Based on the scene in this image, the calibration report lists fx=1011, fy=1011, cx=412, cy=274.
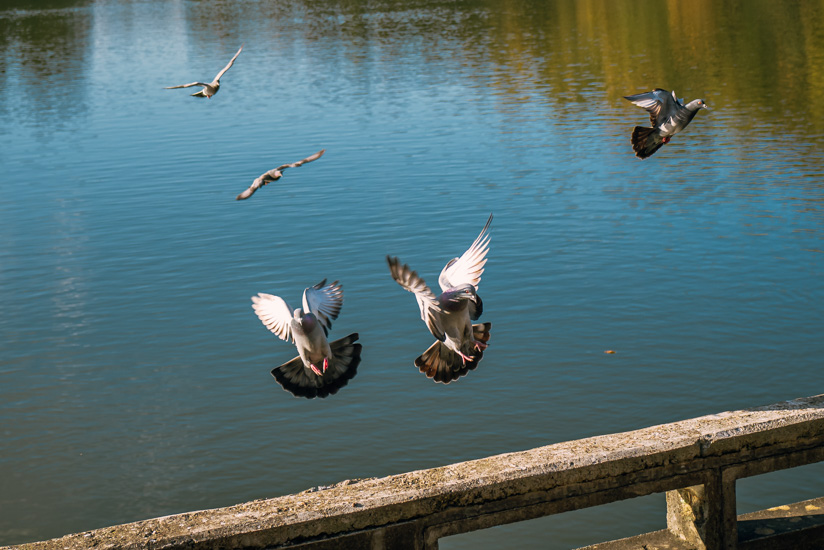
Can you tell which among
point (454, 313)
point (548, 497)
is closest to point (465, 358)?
point (454, 313)

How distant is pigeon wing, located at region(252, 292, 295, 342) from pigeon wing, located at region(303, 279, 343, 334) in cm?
15

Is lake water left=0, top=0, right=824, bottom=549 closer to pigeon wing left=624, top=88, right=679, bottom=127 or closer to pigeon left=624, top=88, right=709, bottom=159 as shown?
pigeon left=624, top=88, right=709, bottom=159

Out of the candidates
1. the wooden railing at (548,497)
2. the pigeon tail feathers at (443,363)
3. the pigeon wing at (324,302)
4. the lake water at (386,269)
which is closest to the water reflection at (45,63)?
the lake water at (386,269)

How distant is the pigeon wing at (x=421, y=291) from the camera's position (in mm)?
5227

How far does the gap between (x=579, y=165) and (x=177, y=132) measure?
36.7 ft

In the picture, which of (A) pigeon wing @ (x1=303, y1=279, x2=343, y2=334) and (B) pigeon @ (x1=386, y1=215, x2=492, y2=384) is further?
(A) pigeon wing @ (x1=303, y1=279, x2=343, y2=334)

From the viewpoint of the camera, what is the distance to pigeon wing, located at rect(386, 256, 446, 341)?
206 inches

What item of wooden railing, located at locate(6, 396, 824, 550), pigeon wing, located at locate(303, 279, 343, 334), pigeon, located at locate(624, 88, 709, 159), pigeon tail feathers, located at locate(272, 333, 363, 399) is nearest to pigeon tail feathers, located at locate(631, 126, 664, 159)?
pigeon, located at locate(624, 88, 709, 159)

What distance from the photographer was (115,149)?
24.1 meters

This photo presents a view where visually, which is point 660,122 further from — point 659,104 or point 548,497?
point 548,497

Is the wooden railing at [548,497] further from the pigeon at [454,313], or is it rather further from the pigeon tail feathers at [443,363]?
the pigeon tail feathers at [443,363]

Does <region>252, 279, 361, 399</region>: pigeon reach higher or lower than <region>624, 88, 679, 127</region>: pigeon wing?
lower

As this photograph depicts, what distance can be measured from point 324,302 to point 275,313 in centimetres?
35

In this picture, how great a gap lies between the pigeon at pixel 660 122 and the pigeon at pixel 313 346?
2.33 m
